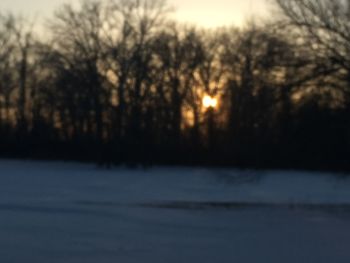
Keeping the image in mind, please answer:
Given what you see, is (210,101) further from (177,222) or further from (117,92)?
(177,222)

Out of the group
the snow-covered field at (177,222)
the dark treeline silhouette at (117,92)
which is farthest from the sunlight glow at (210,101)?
the snow-covered field at (177,222)

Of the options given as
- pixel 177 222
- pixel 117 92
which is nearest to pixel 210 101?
pixel 117 92

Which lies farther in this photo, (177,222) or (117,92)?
(117,92)

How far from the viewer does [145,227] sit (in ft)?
71.3

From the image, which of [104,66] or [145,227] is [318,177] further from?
[104,66]

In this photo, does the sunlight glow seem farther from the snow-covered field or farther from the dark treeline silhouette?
the snow-covered field

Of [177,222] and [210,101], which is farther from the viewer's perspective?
[210,101]

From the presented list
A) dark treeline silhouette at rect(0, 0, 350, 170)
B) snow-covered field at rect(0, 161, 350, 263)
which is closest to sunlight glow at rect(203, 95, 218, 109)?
dark treeline silhouette at rect(0, 0, 350, 170)

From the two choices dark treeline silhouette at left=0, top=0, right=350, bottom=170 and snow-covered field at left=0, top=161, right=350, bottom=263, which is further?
dark treeline silhouette at left=0, top=0, right=350, bottom=170

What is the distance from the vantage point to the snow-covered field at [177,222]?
16.8 meters

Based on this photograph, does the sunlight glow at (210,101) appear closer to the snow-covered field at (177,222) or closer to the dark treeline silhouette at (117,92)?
the dark treeline silhouette at (117,92)

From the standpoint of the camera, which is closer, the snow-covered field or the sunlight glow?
the snow-covered field

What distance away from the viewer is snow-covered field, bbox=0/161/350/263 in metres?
A: 16.8

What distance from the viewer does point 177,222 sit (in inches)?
925
